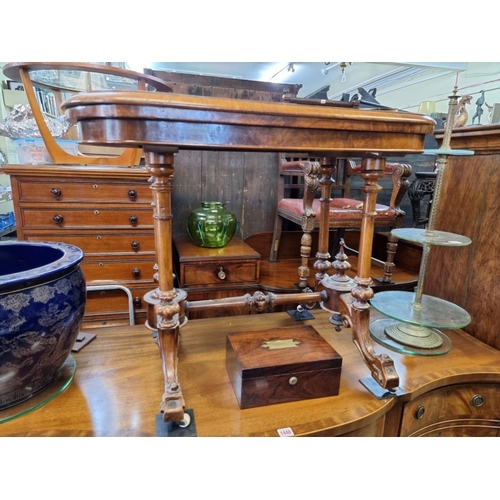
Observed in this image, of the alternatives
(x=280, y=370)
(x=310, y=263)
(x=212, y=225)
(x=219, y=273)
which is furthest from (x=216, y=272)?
(x=280, y=370)

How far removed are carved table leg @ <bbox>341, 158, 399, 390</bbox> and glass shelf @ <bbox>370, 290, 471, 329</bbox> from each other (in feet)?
0.50

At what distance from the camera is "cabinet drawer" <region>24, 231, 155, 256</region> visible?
52.3 inches

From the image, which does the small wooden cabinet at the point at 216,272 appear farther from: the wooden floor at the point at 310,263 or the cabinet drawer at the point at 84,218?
the cabinet drawer at the point at 84,218

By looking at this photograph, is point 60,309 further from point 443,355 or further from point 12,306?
point 443,355

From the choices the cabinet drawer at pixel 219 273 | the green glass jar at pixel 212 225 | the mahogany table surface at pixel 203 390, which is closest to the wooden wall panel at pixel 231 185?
the green glass jar at pixel 212 225

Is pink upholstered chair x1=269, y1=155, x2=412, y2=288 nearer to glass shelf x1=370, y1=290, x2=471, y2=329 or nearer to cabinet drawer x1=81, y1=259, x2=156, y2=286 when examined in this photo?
glass shelf x1=370, y1=290, x2=471, y2=329

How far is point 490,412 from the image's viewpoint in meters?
0.99

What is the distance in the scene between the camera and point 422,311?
41.8 inches

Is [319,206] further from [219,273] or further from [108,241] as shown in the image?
[108,241]

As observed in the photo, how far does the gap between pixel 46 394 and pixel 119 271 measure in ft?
2.18

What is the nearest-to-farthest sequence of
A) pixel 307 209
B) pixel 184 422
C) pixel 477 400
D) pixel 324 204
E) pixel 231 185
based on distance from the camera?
pixel 184 422, pixel 477 400, pixel 324 204, pixel 307 209, pixel 231 185

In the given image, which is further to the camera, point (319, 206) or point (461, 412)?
point (319, 206)

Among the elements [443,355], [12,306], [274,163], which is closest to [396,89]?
[274,163]

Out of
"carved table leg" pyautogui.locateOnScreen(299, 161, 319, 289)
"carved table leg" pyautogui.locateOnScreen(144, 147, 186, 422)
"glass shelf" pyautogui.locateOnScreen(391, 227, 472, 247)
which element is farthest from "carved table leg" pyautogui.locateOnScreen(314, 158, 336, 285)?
"carved table leg" pyautogui.locateOnScreen(144, 147, 186, 422)
